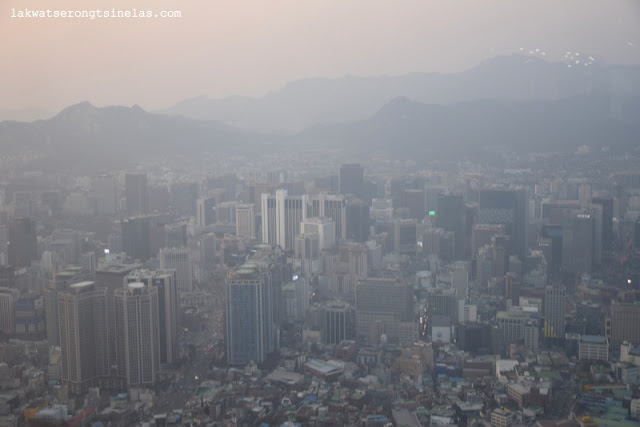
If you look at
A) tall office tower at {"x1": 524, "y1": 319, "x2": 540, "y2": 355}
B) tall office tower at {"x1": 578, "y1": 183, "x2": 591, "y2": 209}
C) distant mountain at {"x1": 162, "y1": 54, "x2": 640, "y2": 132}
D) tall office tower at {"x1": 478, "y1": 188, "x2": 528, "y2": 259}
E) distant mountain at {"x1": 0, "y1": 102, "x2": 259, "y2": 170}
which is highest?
distant mountain at {"x1": 162, "y1": 54, "x2": 640, "y2": 132}

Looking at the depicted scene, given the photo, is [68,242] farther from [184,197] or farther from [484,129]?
[484,129]

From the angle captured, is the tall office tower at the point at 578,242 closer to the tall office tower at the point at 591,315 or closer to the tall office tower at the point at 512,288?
the tall office tower at the point at 512,288

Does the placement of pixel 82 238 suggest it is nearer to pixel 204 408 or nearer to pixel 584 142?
pixel 204 408

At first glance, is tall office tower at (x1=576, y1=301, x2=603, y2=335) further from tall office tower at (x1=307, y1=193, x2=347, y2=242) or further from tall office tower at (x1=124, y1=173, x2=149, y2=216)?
tall office tower at (x1=124, y1=173, x2=149, y2=216)

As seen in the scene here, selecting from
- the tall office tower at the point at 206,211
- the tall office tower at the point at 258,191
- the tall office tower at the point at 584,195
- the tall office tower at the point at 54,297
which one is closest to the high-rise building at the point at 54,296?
the tall office tower at the point at 54,297

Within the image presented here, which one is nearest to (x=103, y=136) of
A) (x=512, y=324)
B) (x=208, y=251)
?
(x=208, y=251)

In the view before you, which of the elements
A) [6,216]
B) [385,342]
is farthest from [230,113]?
[385,342]

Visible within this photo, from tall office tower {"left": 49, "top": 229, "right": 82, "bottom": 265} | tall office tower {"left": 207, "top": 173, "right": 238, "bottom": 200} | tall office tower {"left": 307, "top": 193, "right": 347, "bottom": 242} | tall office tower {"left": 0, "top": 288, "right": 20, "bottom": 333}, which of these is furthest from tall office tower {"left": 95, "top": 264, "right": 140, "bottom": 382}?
tall office tower {"left": 307, "top": 193, "right": 347, "bottom": 242}
